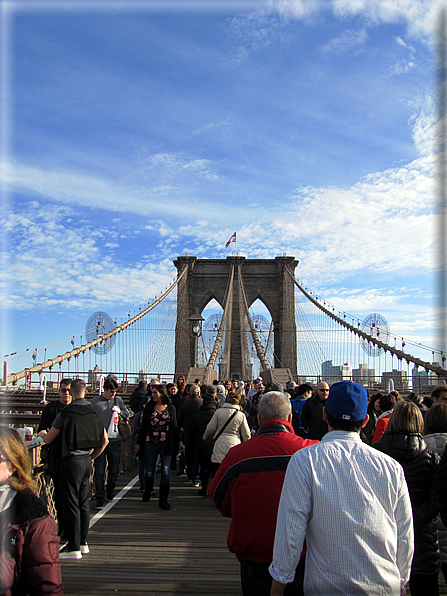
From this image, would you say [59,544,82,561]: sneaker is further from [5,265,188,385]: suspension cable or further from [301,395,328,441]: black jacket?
[5,265,188,385]: suspension cable

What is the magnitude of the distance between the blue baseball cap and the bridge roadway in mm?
2494

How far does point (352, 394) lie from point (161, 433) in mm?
4676

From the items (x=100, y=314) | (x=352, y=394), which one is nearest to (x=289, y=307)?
(x=100, y=314)

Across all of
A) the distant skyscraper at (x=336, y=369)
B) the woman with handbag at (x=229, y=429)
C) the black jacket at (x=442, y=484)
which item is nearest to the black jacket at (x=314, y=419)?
the woman with handbag at (x=229, y=429)

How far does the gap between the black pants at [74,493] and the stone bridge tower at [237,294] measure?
32.9 metres

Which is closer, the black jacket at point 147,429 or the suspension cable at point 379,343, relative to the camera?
the black jacket at point 147,429

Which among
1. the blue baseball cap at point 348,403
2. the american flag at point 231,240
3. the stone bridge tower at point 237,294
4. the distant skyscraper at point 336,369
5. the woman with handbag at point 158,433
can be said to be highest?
the american flag at point 231,240

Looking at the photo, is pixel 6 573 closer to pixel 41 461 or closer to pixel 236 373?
pixel 41 461

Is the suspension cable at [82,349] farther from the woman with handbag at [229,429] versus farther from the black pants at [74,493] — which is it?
the black pants at [74,493]

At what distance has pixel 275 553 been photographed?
1916mm

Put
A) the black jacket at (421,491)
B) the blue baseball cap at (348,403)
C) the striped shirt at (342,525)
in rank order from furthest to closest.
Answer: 1. the black jacket at (421,491)
2. the blue baseball cap at (348,403)
3. the striped shirt at (342,525)

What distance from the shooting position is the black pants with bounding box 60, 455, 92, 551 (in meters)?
4.28

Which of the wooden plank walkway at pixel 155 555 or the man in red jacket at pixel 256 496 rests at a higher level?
the man in red jacket at pixel 256 496

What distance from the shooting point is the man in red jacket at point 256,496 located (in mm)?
2564
